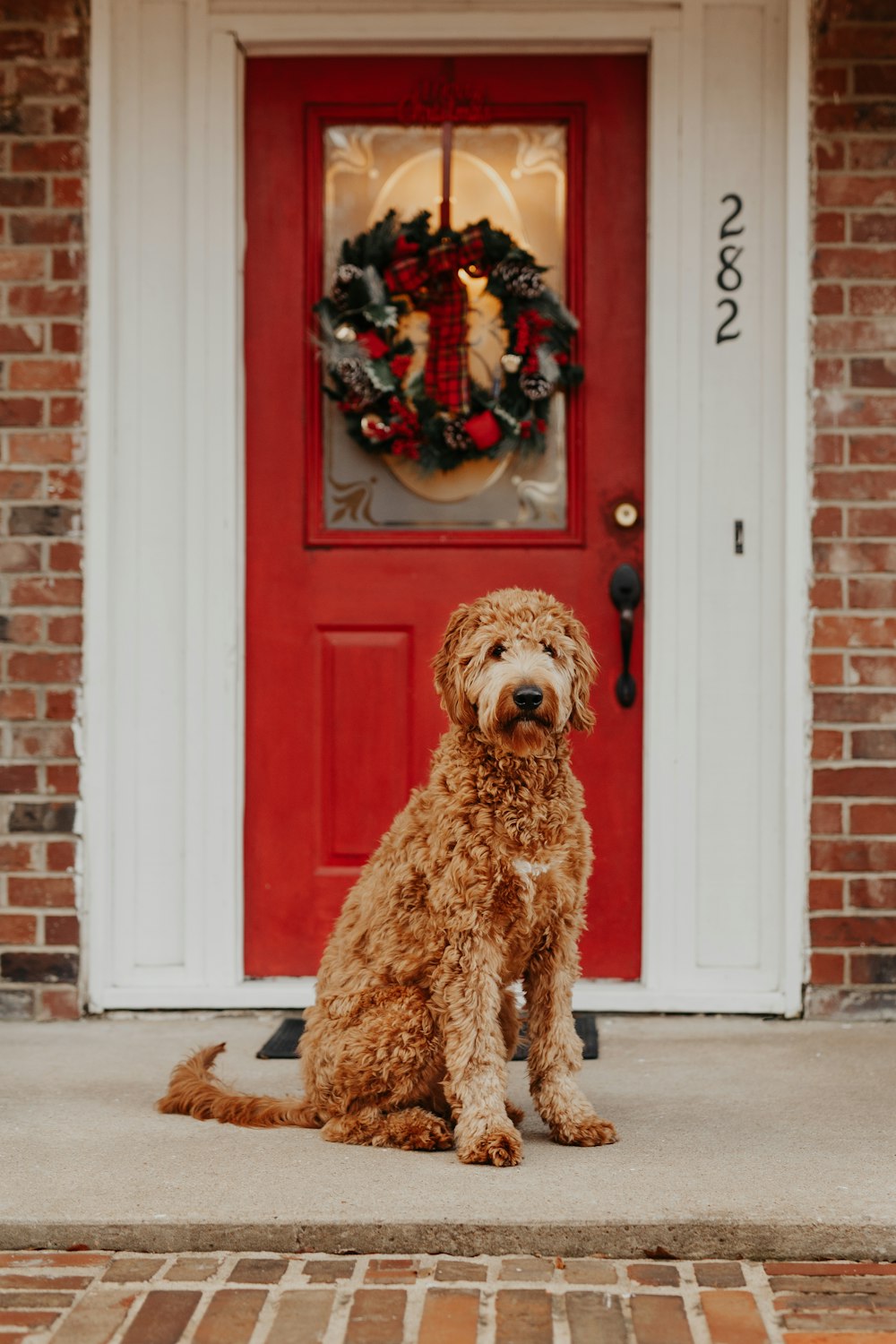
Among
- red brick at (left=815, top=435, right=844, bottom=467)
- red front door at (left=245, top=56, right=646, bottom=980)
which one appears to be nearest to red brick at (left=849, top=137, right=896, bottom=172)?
red front door at (left=245, top=56, right=646, bottom=980)

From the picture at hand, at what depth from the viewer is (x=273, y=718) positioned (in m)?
4.90

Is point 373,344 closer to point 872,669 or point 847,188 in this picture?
point 847,188

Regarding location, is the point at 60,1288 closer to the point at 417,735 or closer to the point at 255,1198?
the point at 255,1198

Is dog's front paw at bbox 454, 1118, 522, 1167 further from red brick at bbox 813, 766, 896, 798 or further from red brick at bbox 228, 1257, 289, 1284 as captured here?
red brick at bbox 813, 766, 896, 798

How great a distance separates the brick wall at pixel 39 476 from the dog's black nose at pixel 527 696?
2037mm

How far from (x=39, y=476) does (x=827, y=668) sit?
252 cm

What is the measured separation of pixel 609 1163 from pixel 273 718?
2076 mm

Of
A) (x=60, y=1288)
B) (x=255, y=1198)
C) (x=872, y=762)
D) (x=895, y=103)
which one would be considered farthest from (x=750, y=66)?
(x=60, y=1288)

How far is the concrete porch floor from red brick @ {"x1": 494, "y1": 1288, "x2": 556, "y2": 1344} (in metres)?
0.18

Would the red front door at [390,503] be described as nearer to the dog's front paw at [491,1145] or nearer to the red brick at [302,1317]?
the dog's front paw at [491,1145]

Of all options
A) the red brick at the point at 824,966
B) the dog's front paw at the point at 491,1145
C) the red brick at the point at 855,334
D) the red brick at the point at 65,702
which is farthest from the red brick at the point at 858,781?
the red brick at the point at 65,702

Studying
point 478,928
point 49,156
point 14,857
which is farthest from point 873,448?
point 14,857

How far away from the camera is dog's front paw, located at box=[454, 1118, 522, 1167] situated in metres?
3.22

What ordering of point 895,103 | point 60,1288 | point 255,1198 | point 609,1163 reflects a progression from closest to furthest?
point 60,1288
point 255,1198
point 609,1163
point 895,103
